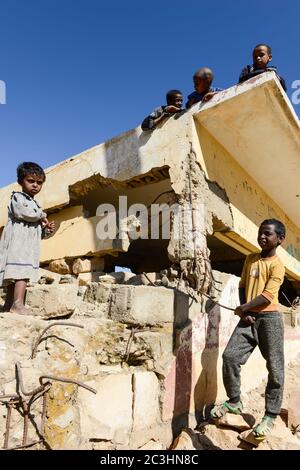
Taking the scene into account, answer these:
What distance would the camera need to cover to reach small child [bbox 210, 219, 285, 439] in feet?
8.15

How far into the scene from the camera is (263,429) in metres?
2.33

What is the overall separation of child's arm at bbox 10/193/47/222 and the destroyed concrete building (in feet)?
1.79

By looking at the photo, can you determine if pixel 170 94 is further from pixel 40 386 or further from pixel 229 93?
pixel 40 386

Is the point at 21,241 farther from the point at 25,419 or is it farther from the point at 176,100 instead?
the point at 176,100

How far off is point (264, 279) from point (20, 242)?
184 centimetres

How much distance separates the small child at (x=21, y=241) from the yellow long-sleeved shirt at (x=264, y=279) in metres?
1.64

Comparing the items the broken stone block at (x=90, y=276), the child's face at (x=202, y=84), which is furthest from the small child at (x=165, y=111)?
the broken stone block at (x=90, y=276)

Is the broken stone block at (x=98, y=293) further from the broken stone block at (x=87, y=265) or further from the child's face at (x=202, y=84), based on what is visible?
the child's face at (x=202, y=84)

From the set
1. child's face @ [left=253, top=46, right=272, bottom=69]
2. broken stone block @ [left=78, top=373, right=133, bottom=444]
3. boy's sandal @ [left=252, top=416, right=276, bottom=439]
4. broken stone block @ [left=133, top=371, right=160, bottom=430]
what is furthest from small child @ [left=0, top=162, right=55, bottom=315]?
child's face @ [left=253, top=46, right=272, bottom=69]

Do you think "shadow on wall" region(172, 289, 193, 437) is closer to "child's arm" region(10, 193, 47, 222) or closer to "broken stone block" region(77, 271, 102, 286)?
"child's arm" region(10, 193, 47, 222)

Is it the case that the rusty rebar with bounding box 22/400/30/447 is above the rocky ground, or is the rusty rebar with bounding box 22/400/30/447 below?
above

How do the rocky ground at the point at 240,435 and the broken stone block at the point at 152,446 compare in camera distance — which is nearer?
the rocky ground at the point at 240,435

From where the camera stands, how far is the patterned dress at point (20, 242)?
99.8 inches

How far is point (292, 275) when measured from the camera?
8367mm
